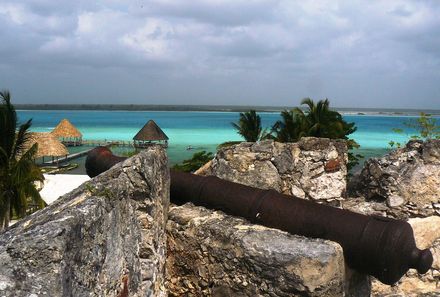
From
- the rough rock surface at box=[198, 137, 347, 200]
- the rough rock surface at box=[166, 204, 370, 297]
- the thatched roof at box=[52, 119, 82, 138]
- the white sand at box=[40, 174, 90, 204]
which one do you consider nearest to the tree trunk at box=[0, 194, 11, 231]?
the white sand at box=[40, 174, 90, 204]

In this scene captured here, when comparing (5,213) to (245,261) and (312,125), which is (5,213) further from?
(312,125)

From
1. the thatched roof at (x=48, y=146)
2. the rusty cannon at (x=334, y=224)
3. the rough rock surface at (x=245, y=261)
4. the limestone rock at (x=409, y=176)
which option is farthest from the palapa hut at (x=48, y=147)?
the rough rock surface at (x=245, y=261)

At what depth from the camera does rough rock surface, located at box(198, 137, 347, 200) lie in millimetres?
4691

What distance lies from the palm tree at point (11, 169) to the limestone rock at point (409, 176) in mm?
8893

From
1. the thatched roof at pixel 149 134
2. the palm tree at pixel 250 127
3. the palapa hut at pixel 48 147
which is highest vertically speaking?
the palm tree at pixel 250 127

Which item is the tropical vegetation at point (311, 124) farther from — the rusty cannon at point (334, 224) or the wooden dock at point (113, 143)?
the wooden dock at point (113, 143)

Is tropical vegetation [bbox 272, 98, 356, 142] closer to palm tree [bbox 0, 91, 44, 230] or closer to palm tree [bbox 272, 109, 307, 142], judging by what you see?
palm tree [bbox 272, 109, 307, 142]

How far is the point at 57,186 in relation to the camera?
19625mm

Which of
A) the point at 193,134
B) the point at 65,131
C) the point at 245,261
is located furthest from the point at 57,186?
the point at 193,134

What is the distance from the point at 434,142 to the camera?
4711 millimetres

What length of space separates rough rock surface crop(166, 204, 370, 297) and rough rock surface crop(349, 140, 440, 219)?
139cm

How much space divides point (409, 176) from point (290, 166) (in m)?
1.22

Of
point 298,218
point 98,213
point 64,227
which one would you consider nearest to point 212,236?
point 298,218

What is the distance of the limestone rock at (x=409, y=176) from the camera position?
4574mm
